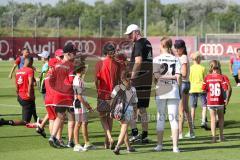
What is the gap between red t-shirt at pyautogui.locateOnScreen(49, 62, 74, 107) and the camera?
44.0ft

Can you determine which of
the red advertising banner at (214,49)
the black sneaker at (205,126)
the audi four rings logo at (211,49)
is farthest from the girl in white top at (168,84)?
the audi four rings logo at (211,49)

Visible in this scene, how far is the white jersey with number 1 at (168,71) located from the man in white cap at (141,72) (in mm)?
867

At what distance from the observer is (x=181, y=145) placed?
14.0m

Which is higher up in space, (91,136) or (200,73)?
(200,73)

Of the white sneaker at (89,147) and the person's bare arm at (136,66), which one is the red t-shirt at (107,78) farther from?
the white sneaker at (89,147)

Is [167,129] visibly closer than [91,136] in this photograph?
No

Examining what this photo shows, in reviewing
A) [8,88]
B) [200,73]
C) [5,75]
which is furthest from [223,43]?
[200,73]

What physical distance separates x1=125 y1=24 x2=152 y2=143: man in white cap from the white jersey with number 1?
2.84 ft

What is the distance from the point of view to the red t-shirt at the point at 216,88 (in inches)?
567

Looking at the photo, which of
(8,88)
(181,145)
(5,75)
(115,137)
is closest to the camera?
(181,145)

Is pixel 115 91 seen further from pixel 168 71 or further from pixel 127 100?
pixel 168 71

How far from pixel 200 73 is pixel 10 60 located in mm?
45007

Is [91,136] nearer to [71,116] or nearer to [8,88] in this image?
[71,116]

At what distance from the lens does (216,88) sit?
1448cm
